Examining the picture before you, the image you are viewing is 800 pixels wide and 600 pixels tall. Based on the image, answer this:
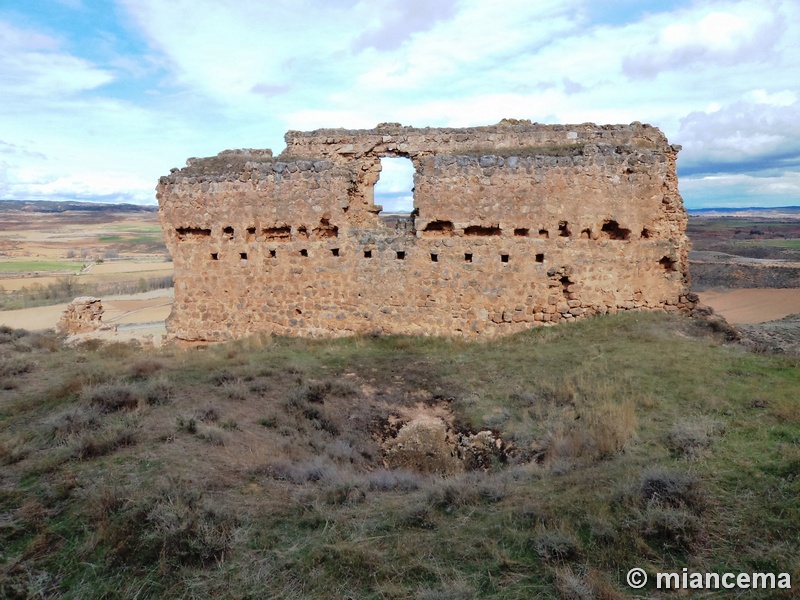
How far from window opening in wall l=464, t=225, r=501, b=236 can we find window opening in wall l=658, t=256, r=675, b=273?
136 inches

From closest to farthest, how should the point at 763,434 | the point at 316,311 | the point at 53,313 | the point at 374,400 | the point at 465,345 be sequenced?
the point at 763,434 → the point at 374,400 → the point at 465,345 → the point at 316,311 → the point at 53,313

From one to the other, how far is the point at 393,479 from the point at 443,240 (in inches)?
251

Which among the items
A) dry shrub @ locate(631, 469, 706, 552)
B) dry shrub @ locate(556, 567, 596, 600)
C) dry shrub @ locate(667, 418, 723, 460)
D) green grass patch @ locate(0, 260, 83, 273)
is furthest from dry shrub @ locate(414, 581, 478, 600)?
green grass patch @ locate(0, 260, 83, 273)

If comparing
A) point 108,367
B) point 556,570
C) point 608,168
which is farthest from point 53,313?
point 556,570

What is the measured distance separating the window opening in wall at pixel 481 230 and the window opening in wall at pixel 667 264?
3.45 meters

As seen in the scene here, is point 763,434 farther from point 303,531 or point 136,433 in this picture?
point 136,433

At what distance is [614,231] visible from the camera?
10.6 metres

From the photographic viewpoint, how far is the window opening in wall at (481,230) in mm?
10469

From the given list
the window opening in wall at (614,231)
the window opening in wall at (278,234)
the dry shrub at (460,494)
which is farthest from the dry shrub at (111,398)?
the window opening in wall at (614,231)

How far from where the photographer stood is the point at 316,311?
36.3 feet

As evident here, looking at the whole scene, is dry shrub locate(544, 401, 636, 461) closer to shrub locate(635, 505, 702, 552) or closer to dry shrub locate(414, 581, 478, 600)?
shrub locate(635, 505, 702, 552)

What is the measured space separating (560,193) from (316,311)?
220 inches

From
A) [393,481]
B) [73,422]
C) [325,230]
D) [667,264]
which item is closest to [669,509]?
[393,481]

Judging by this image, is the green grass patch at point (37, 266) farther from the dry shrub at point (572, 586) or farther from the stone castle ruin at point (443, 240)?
the dry shrub at point (572, 586)
